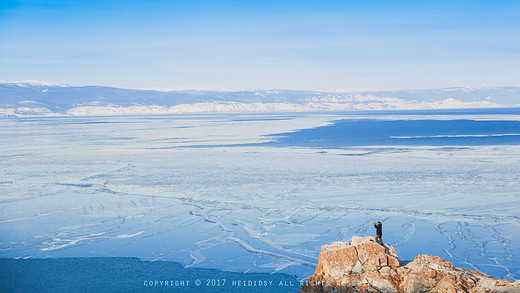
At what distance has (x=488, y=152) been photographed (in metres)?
36.1

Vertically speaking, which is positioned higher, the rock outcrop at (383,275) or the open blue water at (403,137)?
the rock outcrop at (383,275)

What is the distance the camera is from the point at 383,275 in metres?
8.17

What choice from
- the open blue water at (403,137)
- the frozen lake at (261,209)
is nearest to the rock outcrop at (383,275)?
the frozen lake at (261,209)

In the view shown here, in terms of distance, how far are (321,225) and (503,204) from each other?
7.16 metres

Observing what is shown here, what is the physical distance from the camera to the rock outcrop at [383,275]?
7.75 metres

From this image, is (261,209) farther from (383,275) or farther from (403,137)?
(403,137)

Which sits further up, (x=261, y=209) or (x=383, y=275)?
(x=383, y=275)

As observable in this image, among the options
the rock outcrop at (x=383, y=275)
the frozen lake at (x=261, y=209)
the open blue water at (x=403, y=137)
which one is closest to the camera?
the rock outcrop at (x=383, y=275)

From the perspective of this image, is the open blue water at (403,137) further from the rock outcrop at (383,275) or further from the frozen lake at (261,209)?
the rock outcrop at (383,275)

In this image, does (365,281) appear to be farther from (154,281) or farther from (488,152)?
(488,152)

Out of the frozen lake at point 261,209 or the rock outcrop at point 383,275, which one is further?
the frozen lake at point 261,209

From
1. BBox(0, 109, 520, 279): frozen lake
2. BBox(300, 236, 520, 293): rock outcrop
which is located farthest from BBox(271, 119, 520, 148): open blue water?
BBox(300, 236, 520, 293): rock outcrop

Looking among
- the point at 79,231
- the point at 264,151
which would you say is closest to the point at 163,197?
the point at 79,231

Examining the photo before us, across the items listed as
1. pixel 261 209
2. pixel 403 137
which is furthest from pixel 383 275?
pixel 403 137
